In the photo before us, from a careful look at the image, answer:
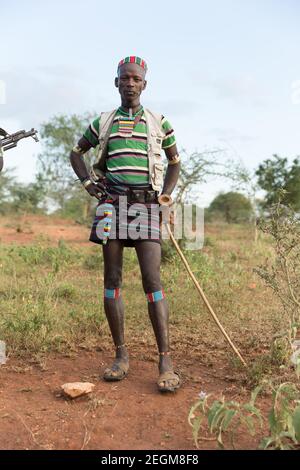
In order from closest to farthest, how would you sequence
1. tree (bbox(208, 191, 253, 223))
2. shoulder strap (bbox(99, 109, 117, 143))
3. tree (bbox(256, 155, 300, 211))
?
shoulder strap (bbox(99, 109, 117, 143)) < tree (bbox(256, 155, 300, 211)) < tree (bbox(208, 191, 253, 223))

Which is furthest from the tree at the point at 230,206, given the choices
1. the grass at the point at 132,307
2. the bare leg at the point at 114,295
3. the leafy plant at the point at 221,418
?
the leafy plant at the point at 221,418

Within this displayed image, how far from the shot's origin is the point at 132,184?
3152mm

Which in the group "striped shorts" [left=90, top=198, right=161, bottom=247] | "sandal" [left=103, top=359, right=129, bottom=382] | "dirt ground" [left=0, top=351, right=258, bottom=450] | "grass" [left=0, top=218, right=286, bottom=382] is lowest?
"dirt ground" [left=0, top=351, right=258, bottom=450]

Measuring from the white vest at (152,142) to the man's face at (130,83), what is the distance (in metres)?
0.10

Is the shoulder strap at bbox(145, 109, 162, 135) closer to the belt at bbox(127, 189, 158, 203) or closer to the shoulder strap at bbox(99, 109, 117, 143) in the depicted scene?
the shoulder strap at bbox(99, 109, 117, 143)

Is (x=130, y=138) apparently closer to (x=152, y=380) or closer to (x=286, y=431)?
(x=152, y=380)

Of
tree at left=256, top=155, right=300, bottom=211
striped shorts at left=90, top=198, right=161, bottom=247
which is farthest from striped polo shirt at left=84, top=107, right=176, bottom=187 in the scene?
tree at left=256, top=155, right=300, bottom=211

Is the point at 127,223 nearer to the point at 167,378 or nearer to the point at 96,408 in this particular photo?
the point at 167,378

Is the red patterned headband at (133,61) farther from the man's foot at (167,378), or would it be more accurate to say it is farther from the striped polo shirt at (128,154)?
the man's foot at (167,378)

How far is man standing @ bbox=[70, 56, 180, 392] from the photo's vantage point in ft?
10.2

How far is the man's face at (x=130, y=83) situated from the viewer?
10.1ft

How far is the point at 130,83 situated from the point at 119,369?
5.58ft

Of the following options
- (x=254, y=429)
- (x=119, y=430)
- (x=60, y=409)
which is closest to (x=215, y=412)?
(x=254, y=429)

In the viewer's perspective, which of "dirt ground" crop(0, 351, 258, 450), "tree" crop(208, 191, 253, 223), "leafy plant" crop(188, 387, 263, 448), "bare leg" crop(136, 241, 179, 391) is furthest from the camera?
"tree" crop(208, 191, 253, 223)
